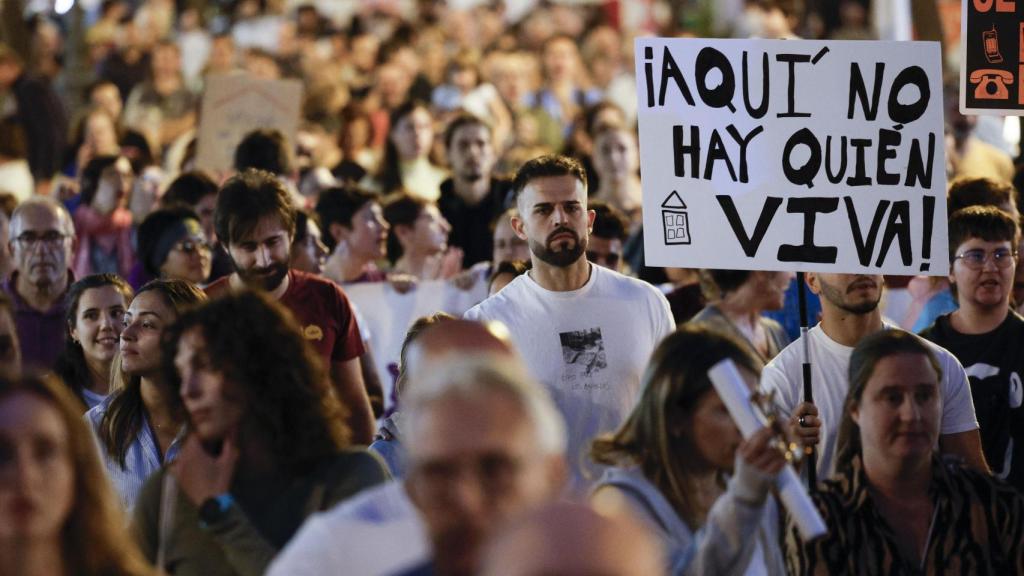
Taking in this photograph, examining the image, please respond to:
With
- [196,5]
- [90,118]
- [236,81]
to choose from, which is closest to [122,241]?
[236,81]

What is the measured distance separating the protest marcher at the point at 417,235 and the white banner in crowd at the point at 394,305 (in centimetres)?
57

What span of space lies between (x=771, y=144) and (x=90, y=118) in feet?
27.1

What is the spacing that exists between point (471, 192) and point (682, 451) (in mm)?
6864

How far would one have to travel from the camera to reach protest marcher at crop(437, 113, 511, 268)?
1130 cm

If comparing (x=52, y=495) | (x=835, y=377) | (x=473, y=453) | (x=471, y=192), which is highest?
(x=471, y=192)

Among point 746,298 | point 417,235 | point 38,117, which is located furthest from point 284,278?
point 38,117

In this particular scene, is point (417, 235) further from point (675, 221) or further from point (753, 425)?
point (753, 425)

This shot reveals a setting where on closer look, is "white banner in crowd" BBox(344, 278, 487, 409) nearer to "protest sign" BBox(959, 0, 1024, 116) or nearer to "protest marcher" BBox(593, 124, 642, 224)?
"protest sign" BBox(959, 0, 1024, 116)

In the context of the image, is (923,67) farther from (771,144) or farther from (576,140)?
(576,140)

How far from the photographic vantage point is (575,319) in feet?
23.1

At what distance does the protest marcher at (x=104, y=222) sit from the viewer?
11492 millimetres

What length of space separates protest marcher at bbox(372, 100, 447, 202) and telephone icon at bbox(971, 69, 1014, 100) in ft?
19.9

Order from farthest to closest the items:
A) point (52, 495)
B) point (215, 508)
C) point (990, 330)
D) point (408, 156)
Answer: point (408, 156), point (990, 330), point (215, 508), point (52, 495)

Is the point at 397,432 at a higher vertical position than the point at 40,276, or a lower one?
lower
